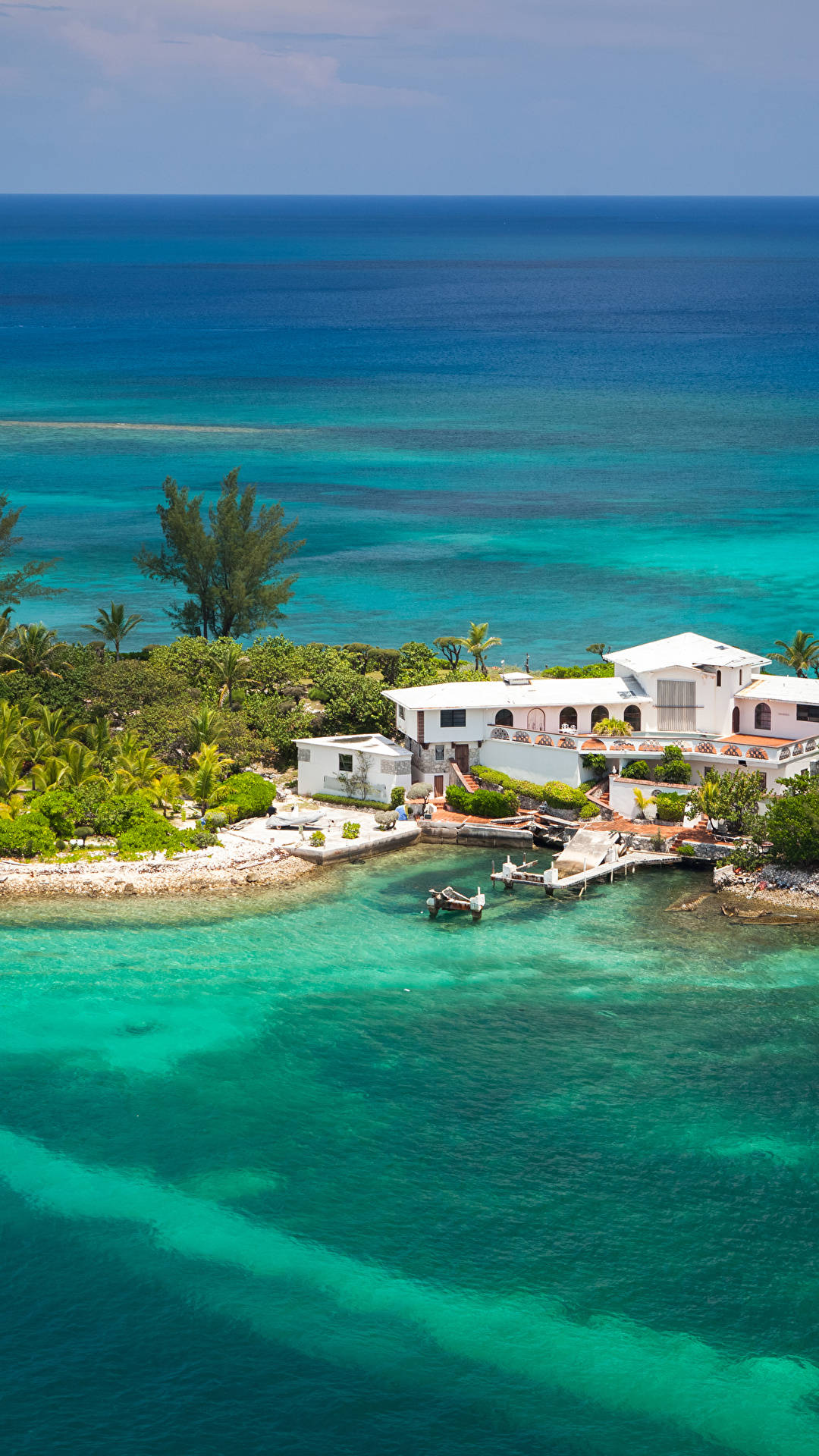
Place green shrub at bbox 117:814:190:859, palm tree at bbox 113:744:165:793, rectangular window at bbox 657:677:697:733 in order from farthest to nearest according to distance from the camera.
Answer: rectangular window at bbox 657:677:697:733, palm tree at bbox 113:744:165:793, green shrub at bbox 117:814:190:859

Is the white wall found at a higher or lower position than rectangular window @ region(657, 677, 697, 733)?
lower

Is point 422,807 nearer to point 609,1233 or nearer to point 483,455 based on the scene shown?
point 609,1233

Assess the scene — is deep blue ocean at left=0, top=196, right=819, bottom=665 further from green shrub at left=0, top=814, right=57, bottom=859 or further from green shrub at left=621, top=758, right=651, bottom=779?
green shrub at left=0, top=814, right=57, bottom=859

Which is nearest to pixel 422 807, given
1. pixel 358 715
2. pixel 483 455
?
pixel 358 715

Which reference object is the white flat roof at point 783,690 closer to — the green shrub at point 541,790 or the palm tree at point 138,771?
the green shrub at point 541,790

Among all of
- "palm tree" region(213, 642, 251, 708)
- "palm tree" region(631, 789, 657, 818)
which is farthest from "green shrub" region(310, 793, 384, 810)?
"palm tree" region(631, 789, 657, 818)

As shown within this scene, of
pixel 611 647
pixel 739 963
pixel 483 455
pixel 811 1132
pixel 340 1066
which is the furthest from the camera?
pixel 483 455
